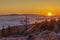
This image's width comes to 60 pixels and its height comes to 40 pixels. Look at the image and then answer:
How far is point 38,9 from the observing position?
6.84ft

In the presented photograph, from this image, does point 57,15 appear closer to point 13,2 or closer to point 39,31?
point 39,31

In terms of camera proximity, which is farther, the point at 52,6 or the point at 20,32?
the point at 52,6

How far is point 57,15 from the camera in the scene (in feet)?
6.68

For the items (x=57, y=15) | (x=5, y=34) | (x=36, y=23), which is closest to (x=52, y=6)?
(x=57, y=15)

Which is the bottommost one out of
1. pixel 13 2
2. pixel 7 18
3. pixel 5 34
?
pixel 5 34

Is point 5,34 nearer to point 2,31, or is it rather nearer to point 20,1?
point 2,31

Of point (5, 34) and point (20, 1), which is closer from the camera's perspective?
point (5, 34)

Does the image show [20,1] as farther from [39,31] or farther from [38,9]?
[39,31]

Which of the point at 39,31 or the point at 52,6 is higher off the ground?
the point at 52,6

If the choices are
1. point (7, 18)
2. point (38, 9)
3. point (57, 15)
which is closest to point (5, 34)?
point (7, 18)

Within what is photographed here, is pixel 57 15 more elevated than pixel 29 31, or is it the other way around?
pixel 57 15

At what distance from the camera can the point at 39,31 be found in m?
1.96

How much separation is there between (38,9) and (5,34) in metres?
0.47

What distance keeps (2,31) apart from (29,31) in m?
0.29
